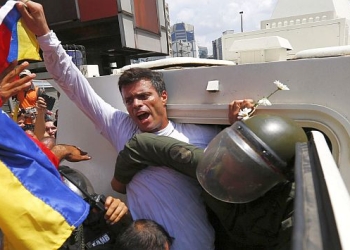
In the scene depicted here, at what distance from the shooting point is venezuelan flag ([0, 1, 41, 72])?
1633mm

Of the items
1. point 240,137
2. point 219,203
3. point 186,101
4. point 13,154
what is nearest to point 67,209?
point 13,154

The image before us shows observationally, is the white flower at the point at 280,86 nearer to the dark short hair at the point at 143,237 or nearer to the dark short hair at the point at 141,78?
the dark short hair at the point at 141,78

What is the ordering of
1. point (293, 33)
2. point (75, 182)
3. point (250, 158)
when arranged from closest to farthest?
point (250, 158), point (75, 182), point (293, 33)

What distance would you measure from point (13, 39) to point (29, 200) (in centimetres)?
88

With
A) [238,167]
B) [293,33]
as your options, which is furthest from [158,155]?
[293,33]

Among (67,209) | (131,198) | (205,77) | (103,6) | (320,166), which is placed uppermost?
(103,6)

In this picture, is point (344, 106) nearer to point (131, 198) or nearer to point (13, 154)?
point (131, 198)

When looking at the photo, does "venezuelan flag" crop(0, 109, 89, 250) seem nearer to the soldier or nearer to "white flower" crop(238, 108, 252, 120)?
the soldier

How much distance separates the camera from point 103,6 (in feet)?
35.7

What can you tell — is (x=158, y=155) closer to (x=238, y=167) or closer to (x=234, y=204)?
(x=234, y=204)

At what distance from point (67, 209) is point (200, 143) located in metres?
0.87

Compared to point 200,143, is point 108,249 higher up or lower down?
lower down

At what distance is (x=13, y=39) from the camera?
174 cm

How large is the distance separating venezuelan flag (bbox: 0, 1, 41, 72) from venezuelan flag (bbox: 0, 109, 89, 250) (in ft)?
1.35
